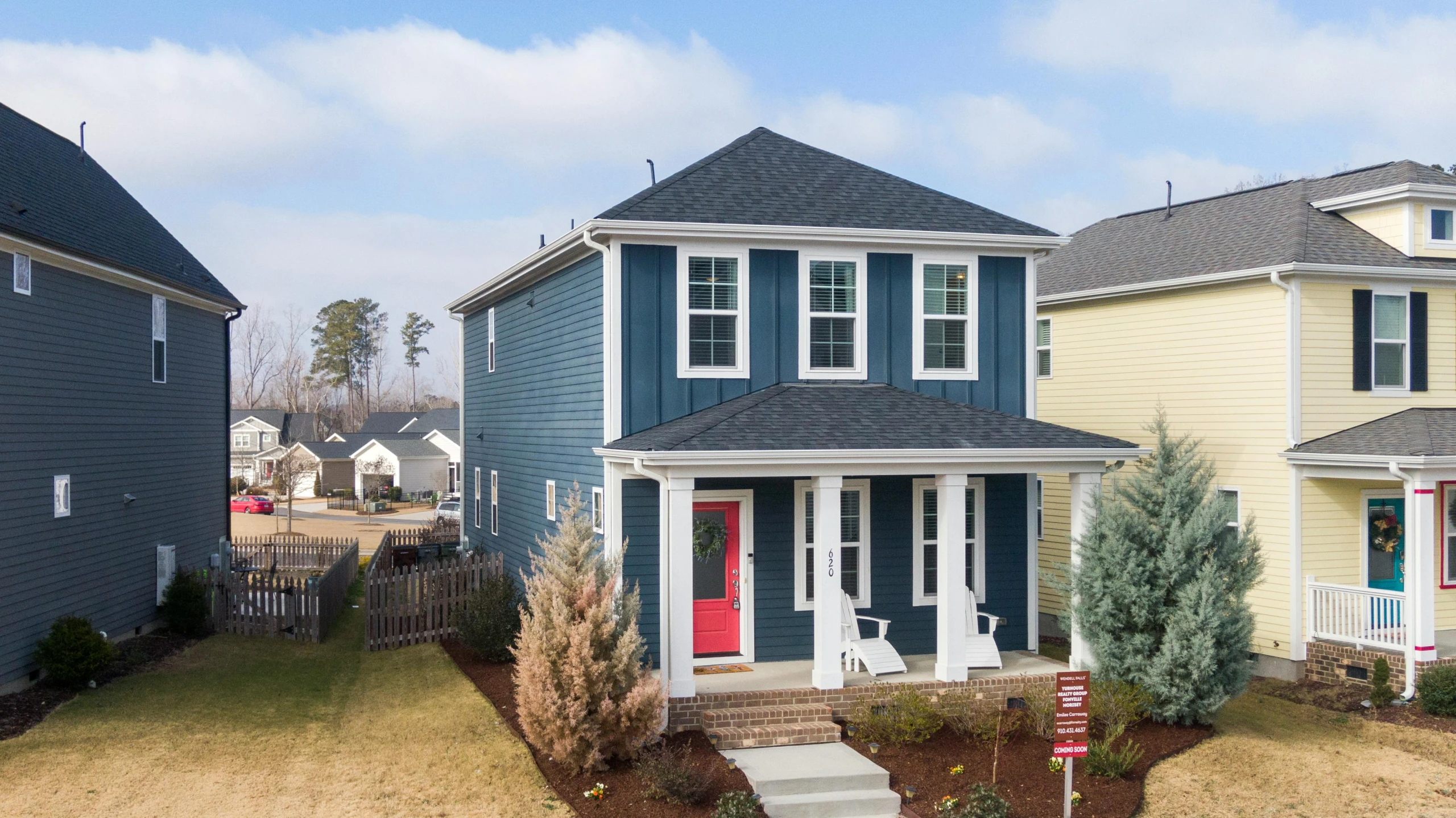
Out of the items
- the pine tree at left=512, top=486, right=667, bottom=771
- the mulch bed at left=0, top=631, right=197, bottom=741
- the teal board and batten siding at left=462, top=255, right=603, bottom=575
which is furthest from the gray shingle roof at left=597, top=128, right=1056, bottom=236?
the mulch bed at left=0, top=631, right=197, bottom=741

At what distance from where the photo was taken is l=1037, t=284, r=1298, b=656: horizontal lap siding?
16219 millimetres

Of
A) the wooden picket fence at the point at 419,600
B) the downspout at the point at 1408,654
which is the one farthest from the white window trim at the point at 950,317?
the wooden picket fence at the point at 419,600

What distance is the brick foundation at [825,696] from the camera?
11.7m

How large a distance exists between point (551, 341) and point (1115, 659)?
361 inches

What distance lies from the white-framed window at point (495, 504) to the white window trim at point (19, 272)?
8477 mm

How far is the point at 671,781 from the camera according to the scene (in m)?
9.60

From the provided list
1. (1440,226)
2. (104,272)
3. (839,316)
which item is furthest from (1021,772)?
(104,272)

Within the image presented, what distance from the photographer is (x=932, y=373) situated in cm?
1494

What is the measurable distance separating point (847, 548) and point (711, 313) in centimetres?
366

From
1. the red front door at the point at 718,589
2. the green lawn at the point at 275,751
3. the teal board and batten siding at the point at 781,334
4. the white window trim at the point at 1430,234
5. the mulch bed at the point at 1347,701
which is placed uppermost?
the white window trim at the point at 1430,234

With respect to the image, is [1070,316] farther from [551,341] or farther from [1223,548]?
[551,341]

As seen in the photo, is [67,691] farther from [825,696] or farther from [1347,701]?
[1347,701]

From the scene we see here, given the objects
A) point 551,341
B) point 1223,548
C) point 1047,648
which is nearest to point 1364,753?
point 1223,548

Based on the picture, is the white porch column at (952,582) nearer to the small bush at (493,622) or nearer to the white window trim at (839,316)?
the white window trim at (839,316)
